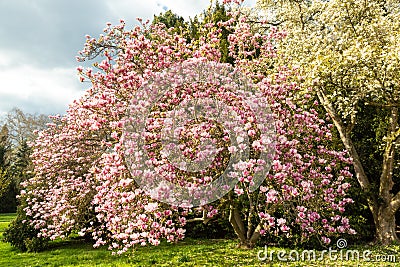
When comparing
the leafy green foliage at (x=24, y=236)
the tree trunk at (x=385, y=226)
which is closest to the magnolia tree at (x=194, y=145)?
the leafy green foliage at (x=24, y=236)

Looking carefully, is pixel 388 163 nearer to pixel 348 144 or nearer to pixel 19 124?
pixel 348 144

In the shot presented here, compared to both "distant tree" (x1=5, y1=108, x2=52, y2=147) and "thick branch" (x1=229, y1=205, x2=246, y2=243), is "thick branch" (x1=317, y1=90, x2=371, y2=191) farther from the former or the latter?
"distant tree" (x1=5, y1=108, x2=52, y2=147)

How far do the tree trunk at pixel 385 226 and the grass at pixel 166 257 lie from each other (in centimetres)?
140

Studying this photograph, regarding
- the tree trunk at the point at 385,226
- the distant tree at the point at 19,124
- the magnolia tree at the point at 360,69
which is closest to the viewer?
the magnolia tree at the point at 360,69

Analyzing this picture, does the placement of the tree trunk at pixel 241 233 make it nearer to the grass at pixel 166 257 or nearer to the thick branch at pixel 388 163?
the grass at pixel 166 257

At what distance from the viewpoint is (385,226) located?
11039mm

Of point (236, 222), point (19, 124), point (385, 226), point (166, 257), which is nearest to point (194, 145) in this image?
point (236, 222)

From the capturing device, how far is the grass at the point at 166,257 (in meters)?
7.50

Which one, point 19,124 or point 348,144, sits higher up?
point 19,124

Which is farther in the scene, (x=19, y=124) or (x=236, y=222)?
(x=19, y=124)

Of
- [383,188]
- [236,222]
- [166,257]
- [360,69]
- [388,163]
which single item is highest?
[360,69]

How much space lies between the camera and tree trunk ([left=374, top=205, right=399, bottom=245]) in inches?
430

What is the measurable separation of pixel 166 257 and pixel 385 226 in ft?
25.3

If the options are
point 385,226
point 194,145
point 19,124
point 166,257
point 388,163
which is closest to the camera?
point 194,145
